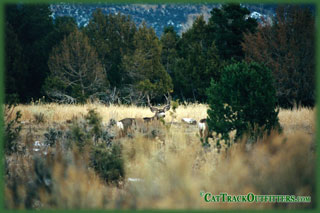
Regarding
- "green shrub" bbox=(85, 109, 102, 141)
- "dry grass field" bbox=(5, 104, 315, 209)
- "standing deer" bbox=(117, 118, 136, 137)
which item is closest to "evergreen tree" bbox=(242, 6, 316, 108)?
"standing deer" bbox=(117, 118, 136, 137)

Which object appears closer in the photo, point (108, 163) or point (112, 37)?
point (108, 163)

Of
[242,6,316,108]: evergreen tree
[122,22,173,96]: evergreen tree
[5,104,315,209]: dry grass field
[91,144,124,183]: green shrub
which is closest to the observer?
[5,104,315,209]: dry grass field

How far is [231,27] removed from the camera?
68.2 ft

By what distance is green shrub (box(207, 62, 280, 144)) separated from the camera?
19.2 feet

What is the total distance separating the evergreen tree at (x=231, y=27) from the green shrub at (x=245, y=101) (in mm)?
15102

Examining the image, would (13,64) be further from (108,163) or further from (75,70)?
(108,163)

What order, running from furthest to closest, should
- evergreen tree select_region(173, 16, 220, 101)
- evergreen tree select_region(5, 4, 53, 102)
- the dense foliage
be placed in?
1. evergreen tree select_region(5, 4, 53, 102)
2. evergreen tree select_region(173, 16, 220, 101)
3. the dense foliage

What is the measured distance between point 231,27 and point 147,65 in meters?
6.23

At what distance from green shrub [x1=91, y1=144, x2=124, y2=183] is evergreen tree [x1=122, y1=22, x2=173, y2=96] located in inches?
603

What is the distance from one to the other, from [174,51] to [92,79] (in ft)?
23.6

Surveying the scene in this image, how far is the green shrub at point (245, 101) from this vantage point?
19.2ft

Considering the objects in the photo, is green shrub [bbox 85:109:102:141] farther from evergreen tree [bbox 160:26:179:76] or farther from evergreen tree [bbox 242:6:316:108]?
evergreen tree [bbox 160:26:179:76]

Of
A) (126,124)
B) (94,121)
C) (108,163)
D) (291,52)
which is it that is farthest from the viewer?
(291,52)

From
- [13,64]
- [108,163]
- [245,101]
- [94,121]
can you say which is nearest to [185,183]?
[108,163]
